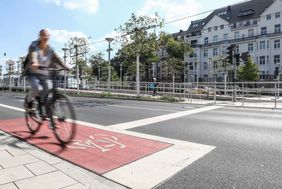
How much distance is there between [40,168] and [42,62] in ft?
7.59

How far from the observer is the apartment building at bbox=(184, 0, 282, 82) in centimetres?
7131

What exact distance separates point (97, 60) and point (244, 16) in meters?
39.2

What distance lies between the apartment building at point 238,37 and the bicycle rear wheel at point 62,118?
57963 mm

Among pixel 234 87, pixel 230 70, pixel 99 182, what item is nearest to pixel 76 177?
pixel 99 182

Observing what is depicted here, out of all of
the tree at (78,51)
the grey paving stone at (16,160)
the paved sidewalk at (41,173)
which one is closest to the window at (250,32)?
the tree at (78,51)

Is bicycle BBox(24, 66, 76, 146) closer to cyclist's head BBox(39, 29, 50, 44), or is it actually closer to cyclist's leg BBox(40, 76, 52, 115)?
cyclist's leg BBox(40, 76, 52, 115)

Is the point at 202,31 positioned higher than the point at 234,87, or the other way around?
the point at 202,31

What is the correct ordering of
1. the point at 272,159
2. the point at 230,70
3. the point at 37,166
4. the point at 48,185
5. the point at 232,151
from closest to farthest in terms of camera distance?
the point at 48,185 < the point at 37,166 < the point at 272,159 < the point at 232,151 < the point at 230,70

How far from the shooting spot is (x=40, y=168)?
14.7 ft

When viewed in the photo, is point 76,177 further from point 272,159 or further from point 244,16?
point 244,16

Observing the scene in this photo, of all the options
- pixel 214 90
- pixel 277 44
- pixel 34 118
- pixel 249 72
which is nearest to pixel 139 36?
pixel 214 90

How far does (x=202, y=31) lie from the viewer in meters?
86.3

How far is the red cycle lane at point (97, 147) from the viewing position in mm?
4859

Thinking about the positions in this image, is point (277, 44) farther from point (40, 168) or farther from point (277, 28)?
point (40, 168)
